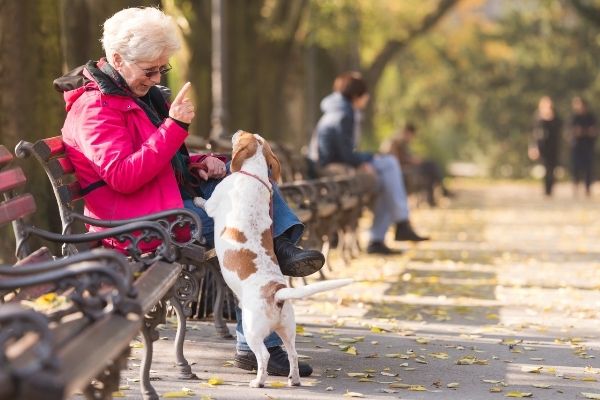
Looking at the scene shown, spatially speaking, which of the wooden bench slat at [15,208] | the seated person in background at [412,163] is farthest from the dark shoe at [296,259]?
the seated person in background at [412,163]

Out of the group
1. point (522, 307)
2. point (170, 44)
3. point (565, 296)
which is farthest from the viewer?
point (565, 296)

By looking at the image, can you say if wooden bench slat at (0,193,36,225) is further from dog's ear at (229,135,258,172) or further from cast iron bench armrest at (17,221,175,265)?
dog's ear at (229,135,258,172)

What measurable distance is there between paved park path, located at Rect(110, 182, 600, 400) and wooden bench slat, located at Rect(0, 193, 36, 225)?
0.93 m

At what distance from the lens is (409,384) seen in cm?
705

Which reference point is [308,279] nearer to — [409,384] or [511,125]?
[409,384]

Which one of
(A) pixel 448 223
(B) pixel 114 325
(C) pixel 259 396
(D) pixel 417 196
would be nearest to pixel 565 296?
(C) pixel 259 396

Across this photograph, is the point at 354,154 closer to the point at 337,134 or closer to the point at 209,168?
the point at 337,134

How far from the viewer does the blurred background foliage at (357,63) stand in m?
11.4

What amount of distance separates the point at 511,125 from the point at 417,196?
21.7 meters

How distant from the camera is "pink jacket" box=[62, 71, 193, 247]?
6.68 meters

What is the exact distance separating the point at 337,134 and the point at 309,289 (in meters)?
9.07

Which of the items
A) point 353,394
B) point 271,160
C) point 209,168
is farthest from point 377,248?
point 353,394

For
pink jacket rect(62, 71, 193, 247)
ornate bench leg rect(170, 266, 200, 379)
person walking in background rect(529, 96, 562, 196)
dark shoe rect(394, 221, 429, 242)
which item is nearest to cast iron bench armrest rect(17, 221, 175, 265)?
pink jacket rect(62, 71, 193, 247)

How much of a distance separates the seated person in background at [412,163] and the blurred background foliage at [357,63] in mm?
2072
